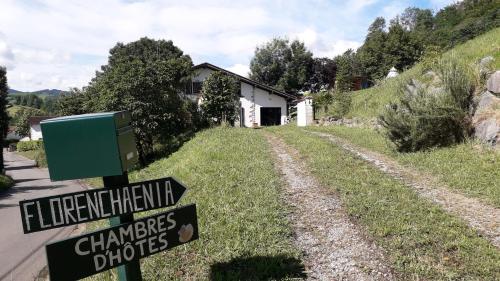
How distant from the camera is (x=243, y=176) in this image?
8016 millimetres

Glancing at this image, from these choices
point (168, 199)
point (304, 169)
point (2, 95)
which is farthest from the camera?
point (2, 95)

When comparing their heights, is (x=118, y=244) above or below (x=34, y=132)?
above

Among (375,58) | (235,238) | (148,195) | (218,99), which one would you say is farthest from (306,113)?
(375,58)

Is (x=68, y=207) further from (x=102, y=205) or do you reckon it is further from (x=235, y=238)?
(x=235, y=238)

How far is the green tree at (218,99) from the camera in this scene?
23.7 m

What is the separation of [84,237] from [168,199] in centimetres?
60

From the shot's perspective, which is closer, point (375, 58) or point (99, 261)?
point (99, 261)

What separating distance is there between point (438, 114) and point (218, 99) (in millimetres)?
16174

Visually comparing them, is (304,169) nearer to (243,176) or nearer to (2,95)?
(243,176)

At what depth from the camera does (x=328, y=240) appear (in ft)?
15.5

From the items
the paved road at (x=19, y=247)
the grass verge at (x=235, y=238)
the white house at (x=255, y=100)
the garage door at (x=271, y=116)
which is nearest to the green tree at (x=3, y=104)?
the paved road at (x=19, y=247)

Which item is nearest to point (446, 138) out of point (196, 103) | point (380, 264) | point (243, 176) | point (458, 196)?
point (458, 196)

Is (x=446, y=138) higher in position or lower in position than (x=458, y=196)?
higher

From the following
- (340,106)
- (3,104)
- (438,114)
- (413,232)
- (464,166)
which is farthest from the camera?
(3,104)
